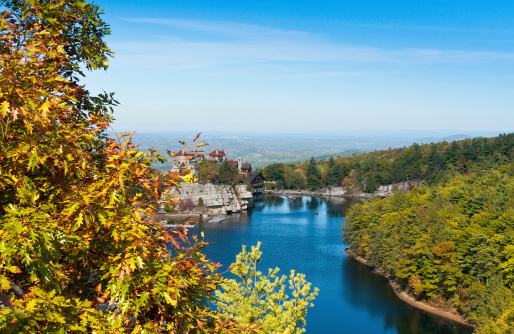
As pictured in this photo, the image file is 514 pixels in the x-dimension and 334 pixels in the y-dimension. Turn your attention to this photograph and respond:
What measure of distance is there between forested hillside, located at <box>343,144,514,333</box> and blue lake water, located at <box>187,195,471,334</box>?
1.44m

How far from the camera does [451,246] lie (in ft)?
79.6

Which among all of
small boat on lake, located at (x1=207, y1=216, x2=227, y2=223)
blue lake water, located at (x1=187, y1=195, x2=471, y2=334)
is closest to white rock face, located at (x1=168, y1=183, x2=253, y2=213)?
blue lake water, located at (x1=187, y1=195, x2=471, y2=334)

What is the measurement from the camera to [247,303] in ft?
22.9

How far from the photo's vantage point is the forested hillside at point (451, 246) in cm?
2114

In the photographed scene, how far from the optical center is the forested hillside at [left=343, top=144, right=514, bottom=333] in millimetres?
21141

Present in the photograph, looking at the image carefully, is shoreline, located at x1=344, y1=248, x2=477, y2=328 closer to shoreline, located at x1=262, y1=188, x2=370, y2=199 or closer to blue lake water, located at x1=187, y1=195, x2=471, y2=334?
blue lake water, located at x1=187, y1=195, x2=471, y2=334

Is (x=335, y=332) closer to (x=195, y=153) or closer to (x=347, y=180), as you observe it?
(x=195, y=153)

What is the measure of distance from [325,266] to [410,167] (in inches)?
1705

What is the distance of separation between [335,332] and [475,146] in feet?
161

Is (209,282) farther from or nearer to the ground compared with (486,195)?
farther from the ground

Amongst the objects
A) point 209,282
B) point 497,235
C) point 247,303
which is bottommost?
point 497,235

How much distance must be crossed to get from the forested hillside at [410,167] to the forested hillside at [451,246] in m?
20.8

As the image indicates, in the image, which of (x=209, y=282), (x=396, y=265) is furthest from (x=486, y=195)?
(x=209, y=282)

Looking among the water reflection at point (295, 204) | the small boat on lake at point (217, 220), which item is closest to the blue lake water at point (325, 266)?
the small boat on lake at point (217, 220)
